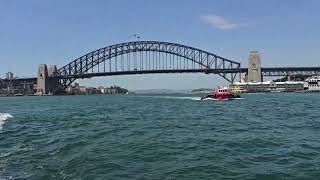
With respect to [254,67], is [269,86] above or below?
below

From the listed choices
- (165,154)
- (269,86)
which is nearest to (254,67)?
(269,86)

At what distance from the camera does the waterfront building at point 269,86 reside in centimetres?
18375

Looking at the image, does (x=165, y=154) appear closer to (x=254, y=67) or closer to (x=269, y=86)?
(x=269, y=86)

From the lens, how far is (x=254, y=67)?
193875 millimetres

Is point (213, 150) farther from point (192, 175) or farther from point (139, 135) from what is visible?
point (139, 135)

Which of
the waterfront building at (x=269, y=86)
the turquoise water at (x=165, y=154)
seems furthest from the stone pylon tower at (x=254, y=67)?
the turquoise water at (x=165, y=154)

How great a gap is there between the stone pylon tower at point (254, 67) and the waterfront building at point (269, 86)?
5121 millimetres

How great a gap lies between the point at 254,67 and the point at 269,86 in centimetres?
1062

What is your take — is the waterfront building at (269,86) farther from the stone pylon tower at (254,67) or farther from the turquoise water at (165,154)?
the turquoise water at (165,154)

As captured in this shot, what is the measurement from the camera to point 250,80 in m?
194

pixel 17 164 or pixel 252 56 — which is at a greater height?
pixel 252 56

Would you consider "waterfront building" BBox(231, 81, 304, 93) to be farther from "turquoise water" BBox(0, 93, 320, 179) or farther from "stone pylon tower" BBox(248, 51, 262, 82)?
"turquoise water" BBox(0, 93, 320, 179)

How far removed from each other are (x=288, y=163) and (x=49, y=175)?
7.93 metres

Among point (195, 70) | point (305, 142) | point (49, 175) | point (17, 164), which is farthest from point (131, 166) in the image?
point (195, 70)
